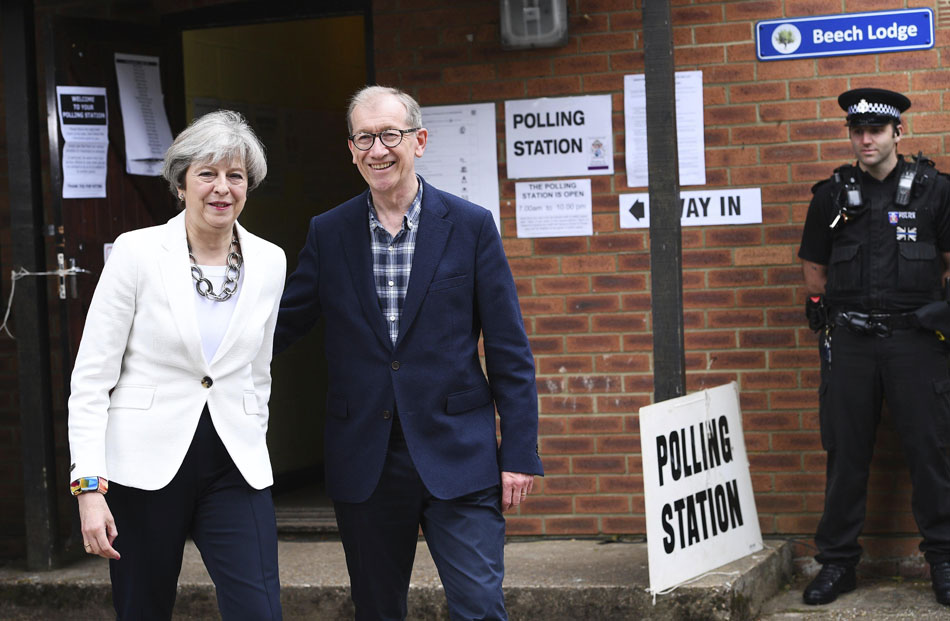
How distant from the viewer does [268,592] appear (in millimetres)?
3207

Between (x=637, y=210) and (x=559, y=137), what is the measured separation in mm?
503

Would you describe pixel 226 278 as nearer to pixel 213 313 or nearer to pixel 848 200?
pixel 213 313

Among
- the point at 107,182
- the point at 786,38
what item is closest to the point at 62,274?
the point at 107,182

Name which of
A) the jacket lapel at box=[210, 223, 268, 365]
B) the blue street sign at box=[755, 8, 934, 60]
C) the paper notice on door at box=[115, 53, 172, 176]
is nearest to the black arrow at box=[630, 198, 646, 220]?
the blue street sign at box=[755, 8, 934, 60]

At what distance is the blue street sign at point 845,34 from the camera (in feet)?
17.8

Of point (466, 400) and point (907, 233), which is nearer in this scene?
point (466, 400)

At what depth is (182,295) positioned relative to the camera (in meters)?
Answer: 3.18

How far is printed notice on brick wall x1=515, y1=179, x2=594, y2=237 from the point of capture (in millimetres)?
5730

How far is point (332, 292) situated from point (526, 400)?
2.09 feet

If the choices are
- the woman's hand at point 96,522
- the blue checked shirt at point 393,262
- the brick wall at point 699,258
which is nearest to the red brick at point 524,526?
the brick wall at point 699,258

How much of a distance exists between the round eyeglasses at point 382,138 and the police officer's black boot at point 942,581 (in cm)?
319

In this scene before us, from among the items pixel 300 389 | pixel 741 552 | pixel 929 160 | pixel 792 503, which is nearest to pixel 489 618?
pixel 741 552

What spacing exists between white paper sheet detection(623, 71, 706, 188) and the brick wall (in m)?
0.04

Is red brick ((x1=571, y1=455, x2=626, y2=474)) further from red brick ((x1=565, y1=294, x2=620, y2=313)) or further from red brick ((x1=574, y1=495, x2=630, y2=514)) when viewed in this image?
red brick ((x1=565, y1=294, x2=620, y2=313))
